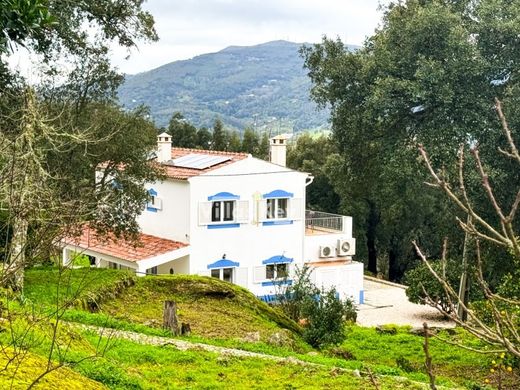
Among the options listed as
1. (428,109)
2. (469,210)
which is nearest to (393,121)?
(428,109)

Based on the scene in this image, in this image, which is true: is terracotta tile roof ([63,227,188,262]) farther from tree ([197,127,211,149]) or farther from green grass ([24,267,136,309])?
tree ([197,127,211,149])

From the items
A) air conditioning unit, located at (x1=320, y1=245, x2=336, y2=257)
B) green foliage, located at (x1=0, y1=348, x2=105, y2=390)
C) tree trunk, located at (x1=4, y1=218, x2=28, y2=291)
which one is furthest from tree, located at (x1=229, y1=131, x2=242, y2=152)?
green foliage, located at (x1=0, y1=348, x2=105, y2=390)

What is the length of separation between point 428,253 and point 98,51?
25.6 metres

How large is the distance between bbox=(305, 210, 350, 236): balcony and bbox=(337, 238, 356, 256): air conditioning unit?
2.06 ft

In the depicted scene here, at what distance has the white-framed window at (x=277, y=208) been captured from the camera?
31312 millimetres

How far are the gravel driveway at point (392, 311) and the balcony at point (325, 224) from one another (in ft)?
10.3

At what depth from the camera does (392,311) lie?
96.9 feet

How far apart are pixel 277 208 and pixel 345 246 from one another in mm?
3554

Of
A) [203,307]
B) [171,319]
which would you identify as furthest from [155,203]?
[171,319]

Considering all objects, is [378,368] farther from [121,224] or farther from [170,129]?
[170,129]

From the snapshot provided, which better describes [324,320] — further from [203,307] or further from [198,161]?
[198,161]

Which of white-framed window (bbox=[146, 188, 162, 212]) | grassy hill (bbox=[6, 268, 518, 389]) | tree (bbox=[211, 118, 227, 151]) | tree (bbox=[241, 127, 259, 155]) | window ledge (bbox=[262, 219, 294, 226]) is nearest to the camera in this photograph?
grassy hill (bbox=[6, 268, 518, 389])

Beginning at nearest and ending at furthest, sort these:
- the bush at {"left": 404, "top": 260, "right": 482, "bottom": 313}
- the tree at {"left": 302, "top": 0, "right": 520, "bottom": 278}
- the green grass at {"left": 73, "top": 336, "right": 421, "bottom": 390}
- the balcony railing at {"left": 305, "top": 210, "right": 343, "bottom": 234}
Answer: the green grass at {"left": 73, "top": 336, "right": 421, "bottom": 390} < the tree at {"left": 302, "top": 0, "right": 520, "bottom": 278} < the bush at {"left": 404, "top": 260, "right": 482, "bottom": 313} < the balcony railing at {"left": 305, "top": 210, "right": 343, "bottom": 234}

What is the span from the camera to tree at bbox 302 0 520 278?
22.5 meters
